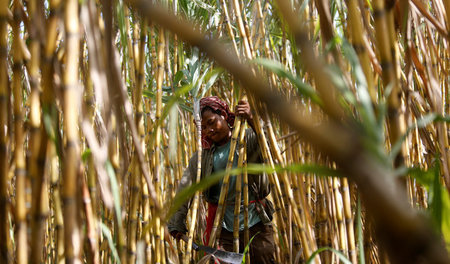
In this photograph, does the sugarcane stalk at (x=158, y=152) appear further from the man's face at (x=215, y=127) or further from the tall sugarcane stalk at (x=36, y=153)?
the man's face at (x=215, y=127)

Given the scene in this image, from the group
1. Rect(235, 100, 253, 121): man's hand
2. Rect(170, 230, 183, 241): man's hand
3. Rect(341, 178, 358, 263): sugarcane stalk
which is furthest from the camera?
Rect(170, 230, 183, 241): man's hand

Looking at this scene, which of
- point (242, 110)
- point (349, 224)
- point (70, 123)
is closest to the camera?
point (70, 123)

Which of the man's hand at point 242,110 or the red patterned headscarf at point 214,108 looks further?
the red patterned headscarf at point 214,108

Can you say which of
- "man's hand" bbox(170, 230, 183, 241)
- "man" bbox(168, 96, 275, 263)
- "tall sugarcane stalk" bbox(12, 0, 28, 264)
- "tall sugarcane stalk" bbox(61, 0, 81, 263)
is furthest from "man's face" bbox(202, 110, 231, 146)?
"tall sugarcane stalk" bbox(61, 0, 81, 263)

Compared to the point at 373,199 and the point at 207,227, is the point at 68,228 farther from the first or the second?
the point at 207,227

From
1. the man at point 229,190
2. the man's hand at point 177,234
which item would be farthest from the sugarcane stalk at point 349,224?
the man's hand at point 177,234

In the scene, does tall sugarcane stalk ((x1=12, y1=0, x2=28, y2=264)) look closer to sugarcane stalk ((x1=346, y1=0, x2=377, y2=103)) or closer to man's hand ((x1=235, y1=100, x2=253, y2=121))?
sugarcane stalk ((x1=346, y1=0, x2=377, y2=103))

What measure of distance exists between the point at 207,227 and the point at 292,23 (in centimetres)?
147

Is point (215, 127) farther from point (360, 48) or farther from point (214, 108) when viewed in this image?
point (360, 48)

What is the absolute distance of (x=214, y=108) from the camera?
1.63 meters

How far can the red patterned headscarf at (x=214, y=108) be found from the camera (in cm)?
163

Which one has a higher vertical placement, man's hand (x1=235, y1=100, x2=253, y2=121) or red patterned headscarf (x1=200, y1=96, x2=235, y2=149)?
red patterned headscarf (x1=200, y1=96, x2=235, y2=149)

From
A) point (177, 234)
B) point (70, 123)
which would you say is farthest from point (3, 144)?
point (177, 234)

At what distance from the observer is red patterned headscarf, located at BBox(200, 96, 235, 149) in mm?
1627
